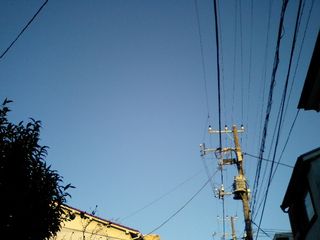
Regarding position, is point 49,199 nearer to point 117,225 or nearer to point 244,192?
point 244,192

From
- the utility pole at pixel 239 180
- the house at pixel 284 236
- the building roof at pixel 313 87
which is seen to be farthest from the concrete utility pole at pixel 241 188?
the building roof at pixel 313 87

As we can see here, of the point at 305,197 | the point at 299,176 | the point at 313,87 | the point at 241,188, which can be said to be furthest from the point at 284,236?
the point at 313,87

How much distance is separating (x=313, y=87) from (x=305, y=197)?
546 centimetres

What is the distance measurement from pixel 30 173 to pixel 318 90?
28.9 feet

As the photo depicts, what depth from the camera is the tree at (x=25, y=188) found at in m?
8.39

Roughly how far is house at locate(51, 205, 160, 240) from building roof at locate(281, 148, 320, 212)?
11.4 m

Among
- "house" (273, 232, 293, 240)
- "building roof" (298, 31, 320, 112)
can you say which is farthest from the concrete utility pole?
"building roof" (298, 31, 320, 112)

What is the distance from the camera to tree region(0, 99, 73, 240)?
8391mm

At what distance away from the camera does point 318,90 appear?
950 centimetres

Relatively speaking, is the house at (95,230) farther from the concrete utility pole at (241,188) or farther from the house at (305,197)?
the house at (305,197)

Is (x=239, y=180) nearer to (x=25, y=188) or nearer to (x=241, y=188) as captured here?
(x=241, y=188)

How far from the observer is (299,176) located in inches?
501

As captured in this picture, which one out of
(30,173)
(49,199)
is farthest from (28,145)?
(49,199)

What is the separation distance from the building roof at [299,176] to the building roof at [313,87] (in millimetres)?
2300
